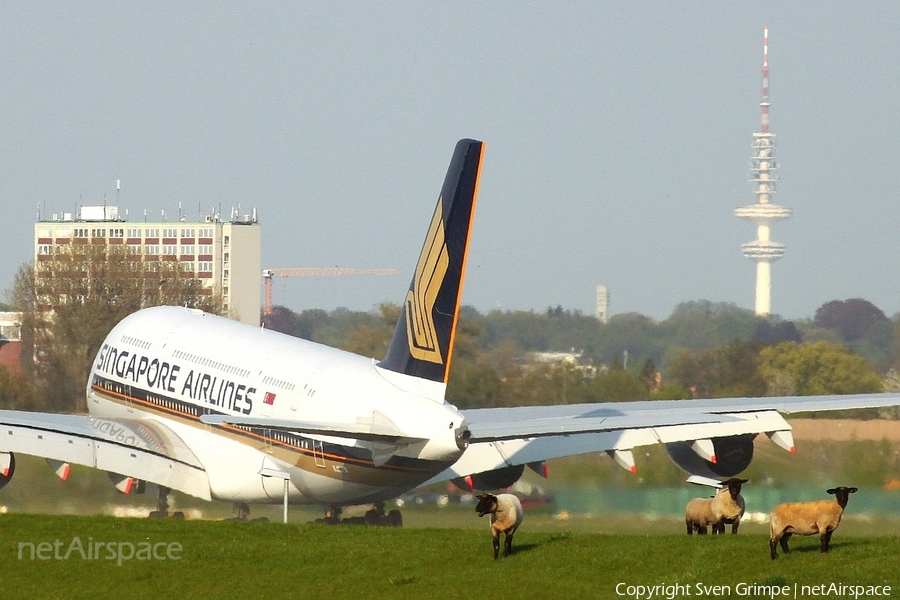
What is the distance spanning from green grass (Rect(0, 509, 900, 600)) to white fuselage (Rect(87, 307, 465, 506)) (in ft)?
14.7

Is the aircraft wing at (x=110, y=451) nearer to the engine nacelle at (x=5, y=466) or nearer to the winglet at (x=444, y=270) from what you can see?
the engine nacelle at (x=5, y=466)

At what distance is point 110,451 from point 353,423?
5768mm

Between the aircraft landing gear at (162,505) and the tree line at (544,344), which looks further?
the tree line at (544,344)

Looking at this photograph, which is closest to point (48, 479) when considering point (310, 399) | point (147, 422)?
point (147, 422)

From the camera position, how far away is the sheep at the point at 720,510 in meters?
23.1

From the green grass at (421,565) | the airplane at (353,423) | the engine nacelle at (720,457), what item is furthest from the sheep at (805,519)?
the engine nacelle at (720,457)

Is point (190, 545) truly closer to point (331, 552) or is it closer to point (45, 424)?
point (331, 552)

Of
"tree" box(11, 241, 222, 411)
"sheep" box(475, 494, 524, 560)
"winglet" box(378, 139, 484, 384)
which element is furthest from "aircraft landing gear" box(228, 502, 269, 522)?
"tree" box(11, 241, 222, 411)

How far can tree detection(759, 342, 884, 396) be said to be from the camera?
186 feet

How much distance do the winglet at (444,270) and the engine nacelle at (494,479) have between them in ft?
18.8

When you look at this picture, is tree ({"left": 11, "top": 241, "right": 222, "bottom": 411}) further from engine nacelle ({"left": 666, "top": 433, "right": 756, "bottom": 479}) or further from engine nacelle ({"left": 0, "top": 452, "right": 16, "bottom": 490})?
engine nacelle ({"left": 666, "top": 433, "right": 756, "bottom": 479})

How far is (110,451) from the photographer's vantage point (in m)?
33.8

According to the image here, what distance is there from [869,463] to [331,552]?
1948 centimetres

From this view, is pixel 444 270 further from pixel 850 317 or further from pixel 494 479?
pixel 850 317
